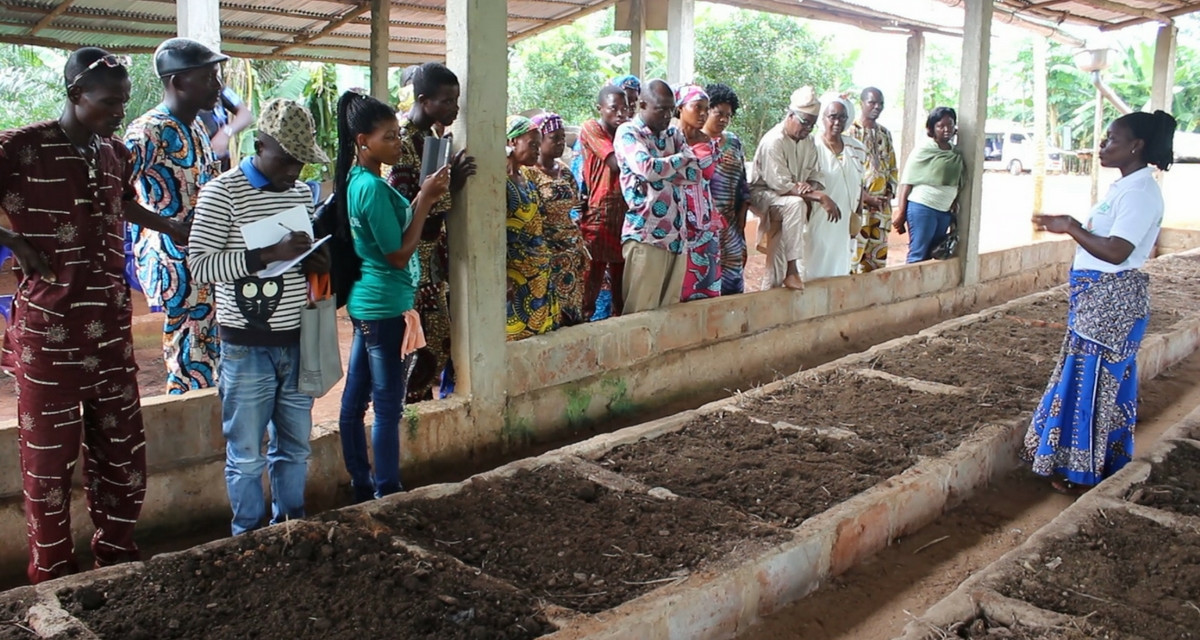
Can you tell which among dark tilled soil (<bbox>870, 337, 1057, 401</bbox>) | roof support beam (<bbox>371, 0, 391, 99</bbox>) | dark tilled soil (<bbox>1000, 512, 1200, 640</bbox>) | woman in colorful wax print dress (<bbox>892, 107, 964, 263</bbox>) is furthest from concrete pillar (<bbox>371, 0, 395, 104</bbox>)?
dark tilled soil (<bbox>1000, 512, 1200, 640</bbox>)

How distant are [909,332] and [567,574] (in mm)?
5714

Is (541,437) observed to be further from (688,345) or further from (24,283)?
(24,283)

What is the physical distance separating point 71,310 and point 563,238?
2693mm

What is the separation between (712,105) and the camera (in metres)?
5.90

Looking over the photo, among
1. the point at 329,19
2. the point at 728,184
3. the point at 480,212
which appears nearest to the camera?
the point at 480,212

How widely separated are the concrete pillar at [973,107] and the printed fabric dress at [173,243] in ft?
22.7

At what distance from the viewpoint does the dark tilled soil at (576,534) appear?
→ 9.93 ft

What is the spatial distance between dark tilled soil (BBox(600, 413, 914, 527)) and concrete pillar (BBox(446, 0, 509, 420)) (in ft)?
2.81

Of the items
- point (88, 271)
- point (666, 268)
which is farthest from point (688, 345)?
point (88, 271)

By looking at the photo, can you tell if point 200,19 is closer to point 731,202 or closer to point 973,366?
point 731,202

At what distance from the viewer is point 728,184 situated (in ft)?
20.7

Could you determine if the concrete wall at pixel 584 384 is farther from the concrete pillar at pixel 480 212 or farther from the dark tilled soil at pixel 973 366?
the dark tilled soil at pixel 973 366

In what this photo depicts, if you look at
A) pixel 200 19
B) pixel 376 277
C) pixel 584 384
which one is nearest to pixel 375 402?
pixel 376 277

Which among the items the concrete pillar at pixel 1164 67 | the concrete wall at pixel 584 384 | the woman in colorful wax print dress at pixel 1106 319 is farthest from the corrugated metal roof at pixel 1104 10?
the woman in colorful wax print dress at pixel 1106 319
